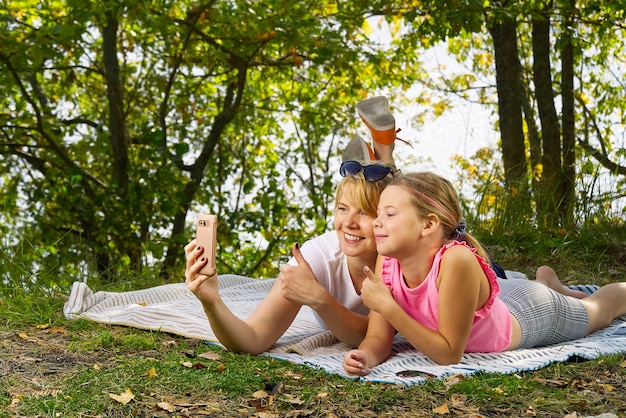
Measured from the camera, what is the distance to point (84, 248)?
8164 millimetres

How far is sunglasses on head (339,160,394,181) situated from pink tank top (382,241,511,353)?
38 centimetres

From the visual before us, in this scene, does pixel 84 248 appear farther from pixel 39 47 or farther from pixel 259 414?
pixel 259 414

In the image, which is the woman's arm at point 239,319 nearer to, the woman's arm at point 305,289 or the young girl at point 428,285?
the woman's arm at point 305,289

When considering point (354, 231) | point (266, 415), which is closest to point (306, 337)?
point (354, 231)

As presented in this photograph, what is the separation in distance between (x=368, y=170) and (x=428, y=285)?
593 mm

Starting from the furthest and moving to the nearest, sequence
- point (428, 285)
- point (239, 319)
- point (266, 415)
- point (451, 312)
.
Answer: point (239, 319) → point (428, 285) → point (451, 312) → point (266, 415)

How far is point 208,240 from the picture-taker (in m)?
3.19

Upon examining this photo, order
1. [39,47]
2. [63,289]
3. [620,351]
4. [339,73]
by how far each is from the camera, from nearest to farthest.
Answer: [620,351] → [63,289] → [39,47] → [339,73]

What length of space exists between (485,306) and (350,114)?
26.7ft

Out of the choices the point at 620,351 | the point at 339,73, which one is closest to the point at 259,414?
the point at 620,351

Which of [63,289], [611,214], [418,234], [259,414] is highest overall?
[611,214]

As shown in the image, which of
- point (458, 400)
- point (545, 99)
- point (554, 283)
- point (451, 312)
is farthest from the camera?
point (545, 99)

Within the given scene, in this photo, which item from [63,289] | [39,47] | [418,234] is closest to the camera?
[418,234]

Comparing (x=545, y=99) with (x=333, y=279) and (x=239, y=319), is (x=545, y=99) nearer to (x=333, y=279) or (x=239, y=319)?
(x=333, y=279)
